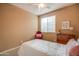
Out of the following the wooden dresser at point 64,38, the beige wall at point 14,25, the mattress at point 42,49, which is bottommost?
the mattress at point 42,49

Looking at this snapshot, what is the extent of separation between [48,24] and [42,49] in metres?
0.42

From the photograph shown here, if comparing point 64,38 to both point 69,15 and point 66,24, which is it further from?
point 69,15

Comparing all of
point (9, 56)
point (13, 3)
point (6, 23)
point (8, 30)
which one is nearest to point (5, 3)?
point (13, 3)

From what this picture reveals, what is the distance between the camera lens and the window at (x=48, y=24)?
1612mm

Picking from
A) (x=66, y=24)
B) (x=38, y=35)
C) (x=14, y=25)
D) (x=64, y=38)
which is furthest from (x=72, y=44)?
(x=14, y=25)

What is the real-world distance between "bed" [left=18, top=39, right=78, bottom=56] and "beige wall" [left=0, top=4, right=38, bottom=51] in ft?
0.44

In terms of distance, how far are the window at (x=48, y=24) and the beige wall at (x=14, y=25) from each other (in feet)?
0.39

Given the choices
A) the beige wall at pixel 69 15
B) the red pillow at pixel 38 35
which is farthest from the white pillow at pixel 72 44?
the red pillow at pixel 38 35

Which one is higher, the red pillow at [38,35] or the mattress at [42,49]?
the red pillow at [38,35]

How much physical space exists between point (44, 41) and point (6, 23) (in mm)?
685

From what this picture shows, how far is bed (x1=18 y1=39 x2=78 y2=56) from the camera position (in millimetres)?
1547

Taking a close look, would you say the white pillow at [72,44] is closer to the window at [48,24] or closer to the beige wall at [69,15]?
the beige wall at [69,15]

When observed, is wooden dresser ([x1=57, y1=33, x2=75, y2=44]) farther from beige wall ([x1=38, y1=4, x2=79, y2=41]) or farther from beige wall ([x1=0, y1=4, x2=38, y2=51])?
beige wall ([x1=0, y1=4, x2=38, y2=51])

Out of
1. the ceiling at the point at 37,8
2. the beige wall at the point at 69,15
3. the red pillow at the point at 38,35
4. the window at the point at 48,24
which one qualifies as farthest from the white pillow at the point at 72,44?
the ceiling at the point at 37,8
